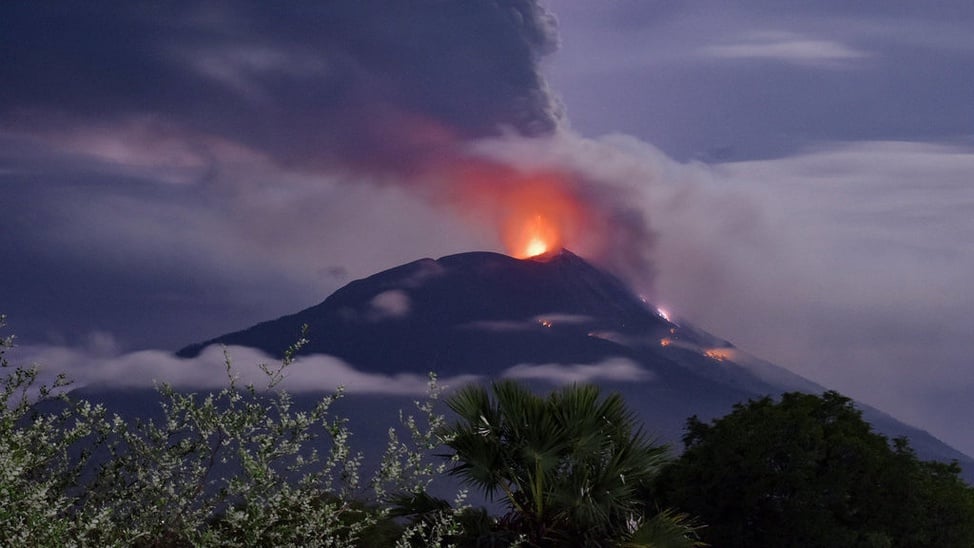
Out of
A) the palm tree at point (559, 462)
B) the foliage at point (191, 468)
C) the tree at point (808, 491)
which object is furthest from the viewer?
the tree at point (808, 491)

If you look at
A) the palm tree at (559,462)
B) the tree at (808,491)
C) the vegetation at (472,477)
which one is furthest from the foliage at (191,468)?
the tree at (808,491)

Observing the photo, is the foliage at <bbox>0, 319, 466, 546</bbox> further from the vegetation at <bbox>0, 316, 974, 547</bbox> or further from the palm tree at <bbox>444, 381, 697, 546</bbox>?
the palm tree at <bbox>444, 381, 697, 546</bbox>

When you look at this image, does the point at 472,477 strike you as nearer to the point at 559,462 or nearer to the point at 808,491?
the point at 559,462

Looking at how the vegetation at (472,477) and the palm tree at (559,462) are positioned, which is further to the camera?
the palm tree at (559,462)

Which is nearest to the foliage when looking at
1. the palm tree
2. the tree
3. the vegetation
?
the vegetation

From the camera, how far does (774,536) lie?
90.8ft

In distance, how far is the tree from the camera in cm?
2758

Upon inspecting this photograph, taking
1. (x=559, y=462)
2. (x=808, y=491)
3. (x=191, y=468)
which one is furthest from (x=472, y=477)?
(x=808, y=491)

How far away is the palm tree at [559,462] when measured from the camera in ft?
64.5

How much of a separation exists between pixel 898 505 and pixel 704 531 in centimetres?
499

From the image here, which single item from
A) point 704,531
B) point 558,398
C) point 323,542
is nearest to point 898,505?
point 704,531

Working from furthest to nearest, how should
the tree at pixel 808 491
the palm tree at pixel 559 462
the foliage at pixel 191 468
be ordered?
the tree at pixel 808 491 < the palm tree at pixel 559 462 < the foliage at pixel 191 468

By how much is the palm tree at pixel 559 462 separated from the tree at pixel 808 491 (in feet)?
25.4

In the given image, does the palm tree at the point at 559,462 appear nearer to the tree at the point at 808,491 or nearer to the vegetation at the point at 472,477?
the vegetation at the point at 472,477
